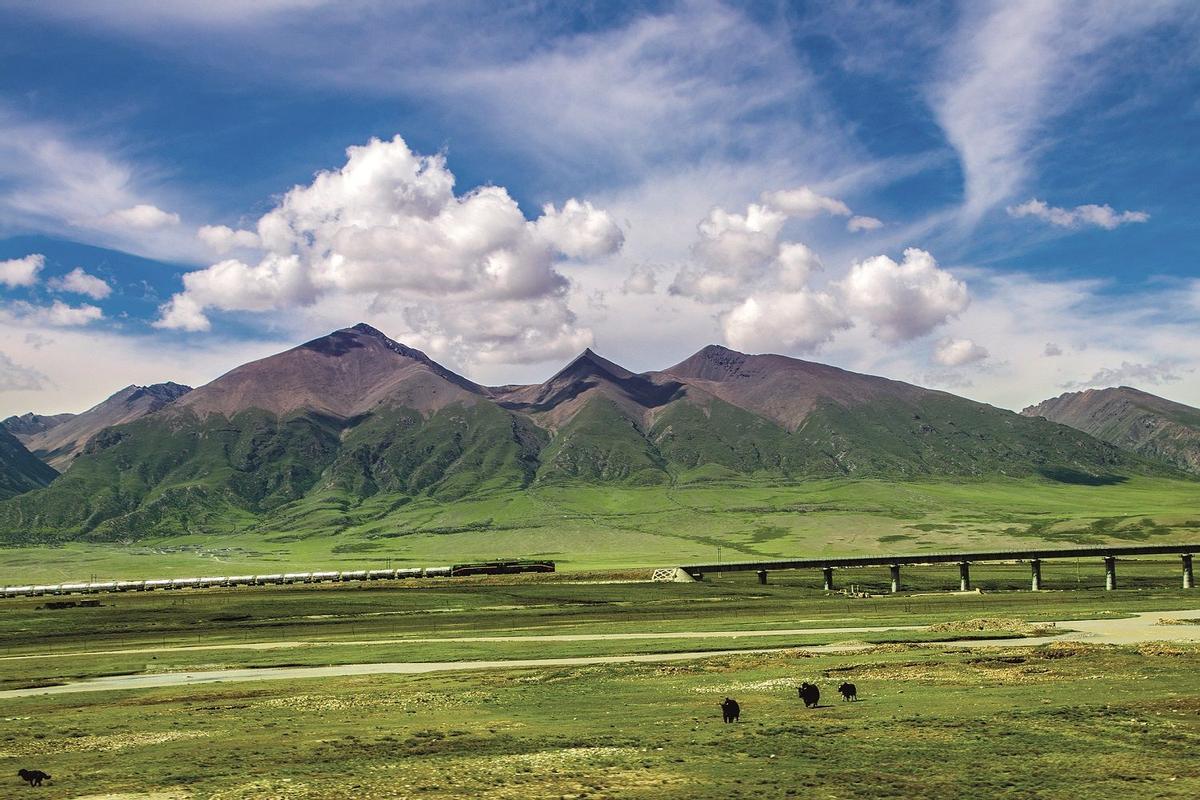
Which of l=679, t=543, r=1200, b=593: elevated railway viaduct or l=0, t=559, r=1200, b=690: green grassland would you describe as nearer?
l=0, t=559, r=1200, b=690: green grassland

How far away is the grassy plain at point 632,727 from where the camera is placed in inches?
1108

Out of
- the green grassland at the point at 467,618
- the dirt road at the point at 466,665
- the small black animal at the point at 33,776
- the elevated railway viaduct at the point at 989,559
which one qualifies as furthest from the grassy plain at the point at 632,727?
the elevated railway viaduct at the point at 989,559

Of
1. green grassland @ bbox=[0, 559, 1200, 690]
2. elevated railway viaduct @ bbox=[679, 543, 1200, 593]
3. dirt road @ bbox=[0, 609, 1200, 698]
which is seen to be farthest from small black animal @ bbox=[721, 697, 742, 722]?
elevated railway viaduct @ bbox=[679, 543, 1200, 593]

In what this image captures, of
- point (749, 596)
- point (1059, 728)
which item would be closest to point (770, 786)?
point (1059, 728)

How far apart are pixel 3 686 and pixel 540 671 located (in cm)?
3824

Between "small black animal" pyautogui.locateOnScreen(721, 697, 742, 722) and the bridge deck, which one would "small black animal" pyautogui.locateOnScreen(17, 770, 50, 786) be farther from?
the bridge deck

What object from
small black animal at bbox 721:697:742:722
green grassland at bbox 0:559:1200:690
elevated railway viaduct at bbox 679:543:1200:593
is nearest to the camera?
small black animal at bbox 721:697:742:722

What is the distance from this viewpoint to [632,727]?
38000mm

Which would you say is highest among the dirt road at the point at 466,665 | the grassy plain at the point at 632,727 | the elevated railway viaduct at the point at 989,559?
the grassy plain at the point at 632,727

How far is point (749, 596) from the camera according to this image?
486 feet

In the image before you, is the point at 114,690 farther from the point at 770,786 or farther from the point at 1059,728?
the point at 1059,728

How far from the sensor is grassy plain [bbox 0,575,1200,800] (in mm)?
28141

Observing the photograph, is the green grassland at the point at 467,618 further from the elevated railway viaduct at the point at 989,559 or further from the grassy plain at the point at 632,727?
the elevated railway viaduct at the point at 989,559

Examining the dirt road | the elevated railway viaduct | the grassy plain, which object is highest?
the grassy plain
